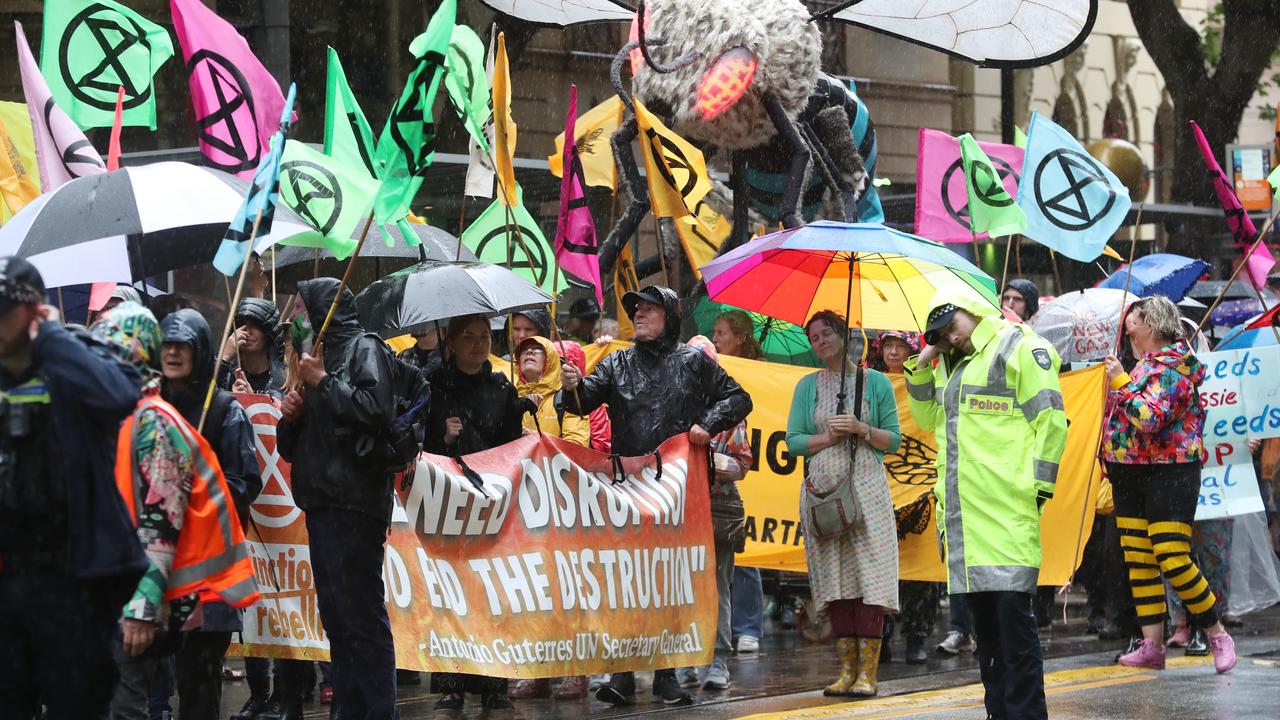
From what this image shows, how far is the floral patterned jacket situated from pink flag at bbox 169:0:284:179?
15.2 ft

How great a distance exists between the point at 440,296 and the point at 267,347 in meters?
1.24

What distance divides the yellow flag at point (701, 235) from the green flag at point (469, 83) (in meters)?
1.16

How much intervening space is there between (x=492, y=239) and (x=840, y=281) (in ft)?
8.87

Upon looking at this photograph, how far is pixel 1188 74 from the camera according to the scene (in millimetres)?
20984

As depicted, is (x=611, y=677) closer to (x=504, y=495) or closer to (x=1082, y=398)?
(x=504, y=495)

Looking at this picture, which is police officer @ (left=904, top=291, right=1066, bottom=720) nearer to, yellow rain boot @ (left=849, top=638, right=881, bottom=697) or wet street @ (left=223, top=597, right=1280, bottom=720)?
wet street @ (left=223, top=597, right=1280, bottom=720)

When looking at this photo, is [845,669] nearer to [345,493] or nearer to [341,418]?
[345,493]

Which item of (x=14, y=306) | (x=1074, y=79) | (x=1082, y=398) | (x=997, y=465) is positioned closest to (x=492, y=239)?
(x=1082, y=398)

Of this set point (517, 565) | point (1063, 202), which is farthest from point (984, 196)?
point (517, 565)

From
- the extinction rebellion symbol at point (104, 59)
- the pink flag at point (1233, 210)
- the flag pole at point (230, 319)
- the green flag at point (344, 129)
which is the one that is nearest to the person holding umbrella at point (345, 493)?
the flag pole at point (230, 319)

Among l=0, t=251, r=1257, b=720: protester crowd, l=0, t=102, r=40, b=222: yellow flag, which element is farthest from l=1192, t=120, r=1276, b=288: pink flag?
l=0, t=102, r=40, b=222: yellow flag

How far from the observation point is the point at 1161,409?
9.34 m

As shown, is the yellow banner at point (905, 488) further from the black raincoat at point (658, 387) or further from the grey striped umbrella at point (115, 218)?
the grey striped umbrella at point (115, 218)

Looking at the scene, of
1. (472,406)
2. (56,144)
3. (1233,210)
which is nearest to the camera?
(472,406)
